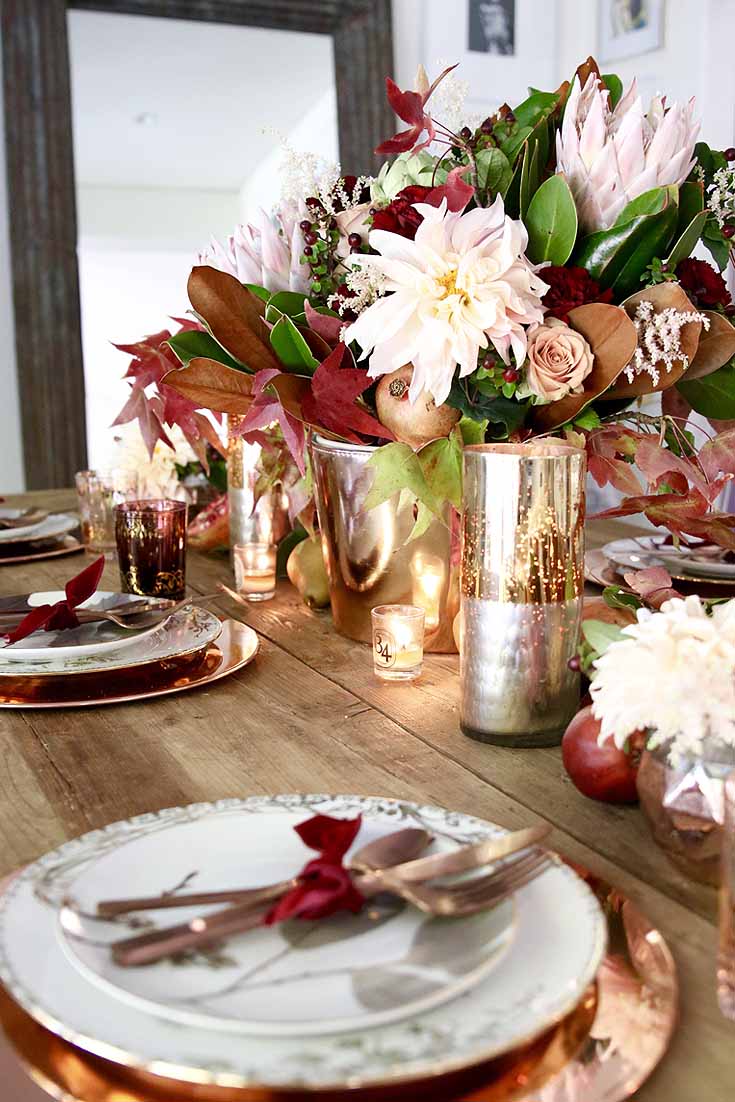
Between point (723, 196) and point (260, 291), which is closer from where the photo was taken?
point (723, 196)

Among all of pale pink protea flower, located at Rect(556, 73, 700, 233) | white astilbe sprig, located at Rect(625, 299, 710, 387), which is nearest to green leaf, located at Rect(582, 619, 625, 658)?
white astilbe sprig, located at Rect(625, 299, 710, 387)

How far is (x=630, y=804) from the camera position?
684 millimetres

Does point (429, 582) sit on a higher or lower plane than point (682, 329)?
lower

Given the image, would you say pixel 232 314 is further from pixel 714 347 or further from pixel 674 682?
pixel 674 682

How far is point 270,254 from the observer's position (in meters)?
1.06

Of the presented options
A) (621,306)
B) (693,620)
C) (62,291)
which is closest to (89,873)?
(693,620)

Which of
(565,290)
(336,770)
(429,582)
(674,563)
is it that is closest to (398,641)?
(429,582)

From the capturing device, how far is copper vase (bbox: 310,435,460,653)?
40.1 inches

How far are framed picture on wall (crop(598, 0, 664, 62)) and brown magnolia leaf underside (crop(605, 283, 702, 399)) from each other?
299 centimetres

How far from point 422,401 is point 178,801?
0.40 metres

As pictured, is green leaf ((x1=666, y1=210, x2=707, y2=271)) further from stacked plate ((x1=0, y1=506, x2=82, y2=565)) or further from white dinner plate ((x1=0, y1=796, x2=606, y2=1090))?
stacked plate ((x1=0, y1=506, x2=82, y2=565))

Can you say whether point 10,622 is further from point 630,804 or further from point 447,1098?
point 447,1098

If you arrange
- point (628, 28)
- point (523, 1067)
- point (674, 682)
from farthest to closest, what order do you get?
point (628, 28), point (674, 682), point (523, 1067)

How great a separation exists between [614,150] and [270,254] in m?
0.35
